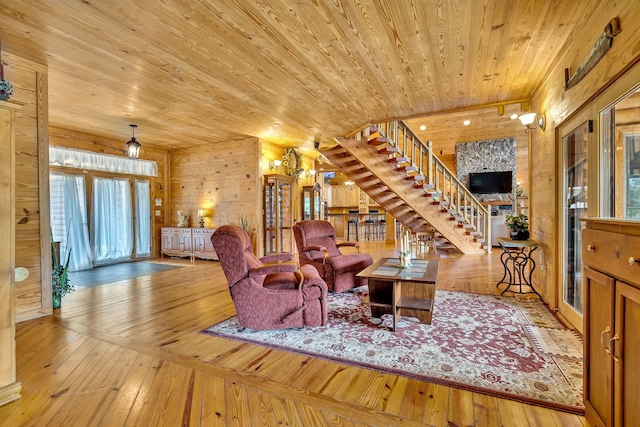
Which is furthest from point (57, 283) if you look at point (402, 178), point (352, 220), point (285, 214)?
point (352, 220)

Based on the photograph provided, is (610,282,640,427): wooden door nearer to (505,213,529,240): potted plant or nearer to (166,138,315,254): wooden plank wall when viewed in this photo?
(505,213,529,240): potted plant

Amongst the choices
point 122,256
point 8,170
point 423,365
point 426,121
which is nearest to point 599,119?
point 423,365

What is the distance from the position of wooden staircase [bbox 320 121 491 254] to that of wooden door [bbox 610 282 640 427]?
4519mm

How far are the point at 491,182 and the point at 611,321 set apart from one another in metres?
10.0

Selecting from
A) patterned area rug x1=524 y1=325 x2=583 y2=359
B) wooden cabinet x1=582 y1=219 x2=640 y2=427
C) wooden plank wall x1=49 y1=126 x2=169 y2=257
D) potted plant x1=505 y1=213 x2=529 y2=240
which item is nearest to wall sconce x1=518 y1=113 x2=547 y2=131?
potted plant x1=505 y1=213 x2=529 y2=240

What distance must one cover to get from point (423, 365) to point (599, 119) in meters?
2.24

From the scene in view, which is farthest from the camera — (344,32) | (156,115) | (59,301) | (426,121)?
(426,121)

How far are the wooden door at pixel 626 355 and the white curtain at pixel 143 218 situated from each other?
26.3ft

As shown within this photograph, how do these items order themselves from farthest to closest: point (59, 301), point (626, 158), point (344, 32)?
point (59, 301) < point (344, 32) < point (626, 158)

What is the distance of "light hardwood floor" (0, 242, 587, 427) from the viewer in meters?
1.68

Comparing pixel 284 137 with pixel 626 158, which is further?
pixel 284 137

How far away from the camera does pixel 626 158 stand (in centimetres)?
206

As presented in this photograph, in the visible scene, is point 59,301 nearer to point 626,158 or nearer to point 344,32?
point 344,32

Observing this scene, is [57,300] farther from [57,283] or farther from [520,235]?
[520,235]
